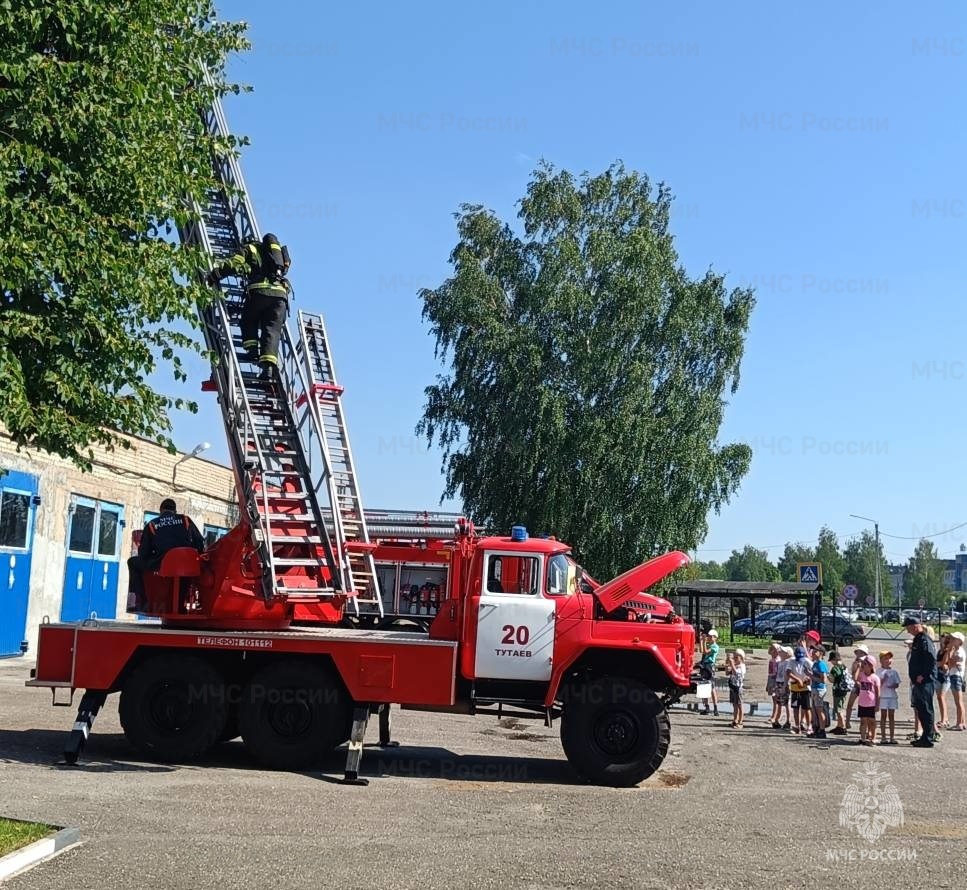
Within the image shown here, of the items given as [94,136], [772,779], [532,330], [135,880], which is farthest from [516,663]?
[532,330]

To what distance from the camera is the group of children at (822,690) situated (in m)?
16.3

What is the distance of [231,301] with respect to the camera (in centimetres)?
1327

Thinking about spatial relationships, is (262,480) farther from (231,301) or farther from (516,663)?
(516,663)

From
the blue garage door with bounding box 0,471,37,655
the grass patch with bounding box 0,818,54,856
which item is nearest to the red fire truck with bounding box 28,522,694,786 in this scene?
the grass patch with bounding box 0,818,54,856

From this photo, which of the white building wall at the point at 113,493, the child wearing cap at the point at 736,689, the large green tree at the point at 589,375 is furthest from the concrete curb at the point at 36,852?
the large green tree at the point at 589,375

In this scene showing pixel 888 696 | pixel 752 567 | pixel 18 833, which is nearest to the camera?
pixel 18 833

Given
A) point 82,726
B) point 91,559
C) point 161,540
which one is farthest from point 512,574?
point 91,559

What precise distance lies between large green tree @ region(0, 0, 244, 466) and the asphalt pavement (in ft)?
11.1

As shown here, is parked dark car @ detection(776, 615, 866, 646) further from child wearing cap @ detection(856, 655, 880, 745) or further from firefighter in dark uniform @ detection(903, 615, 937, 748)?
firefighter in dark uniform @ detection(903, 615, 937, 748)

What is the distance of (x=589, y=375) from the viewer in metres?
29.6

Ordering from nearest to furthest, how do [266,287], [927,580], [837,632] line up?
1. [266,287]
2. [837,632]
3. [927,580]

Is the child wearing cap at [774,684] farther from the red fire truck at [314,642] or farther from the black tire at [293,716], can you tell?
the black tire at [293,716]

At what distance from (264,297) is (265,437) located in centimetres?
158

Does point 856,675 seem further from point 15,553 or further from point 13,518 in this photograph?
point 13,518
